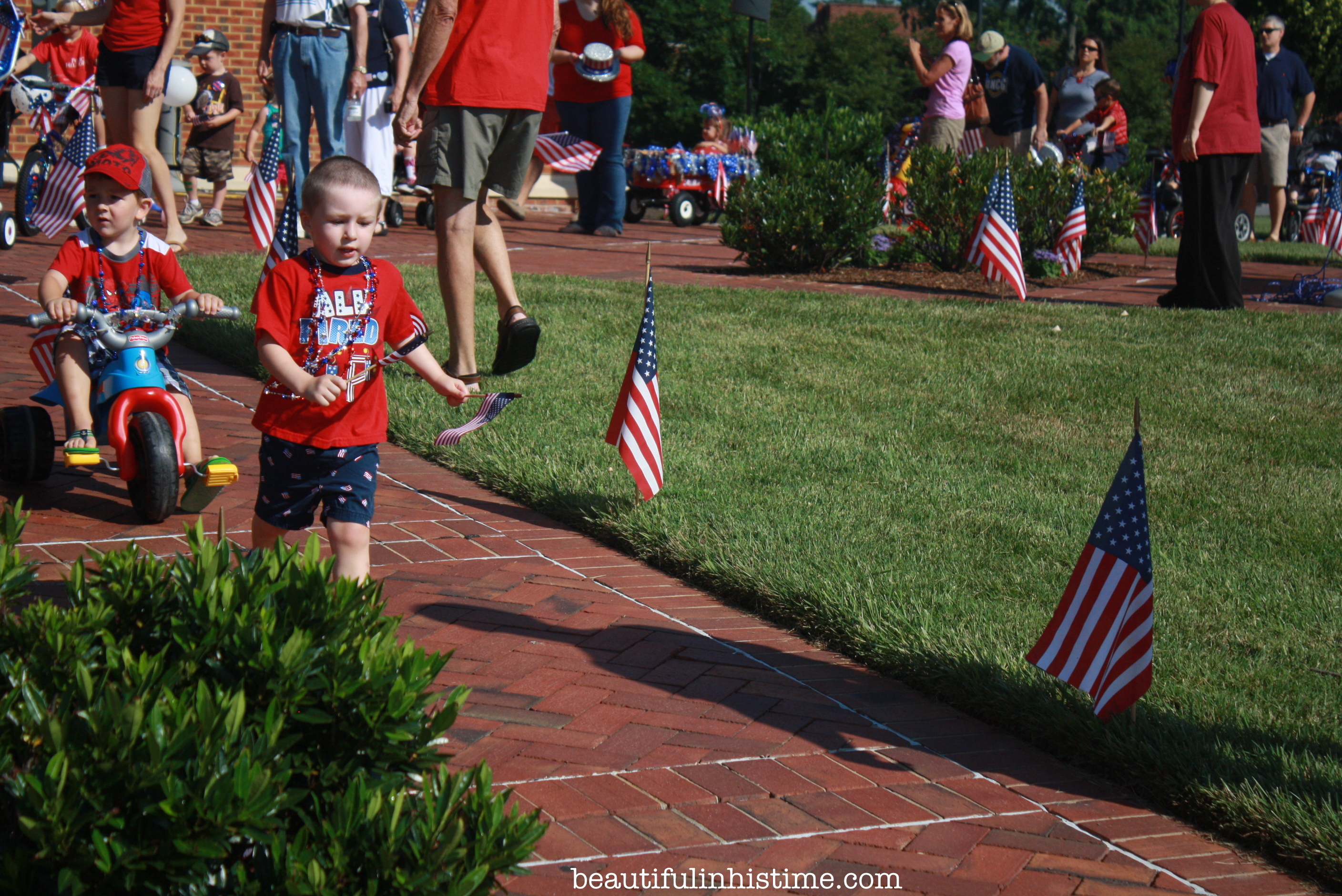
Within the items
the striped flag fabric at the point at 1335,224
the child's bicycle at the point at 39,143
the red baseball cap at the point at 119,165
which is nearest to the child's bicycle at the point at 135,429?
the red baseball cap at the point at 119,165

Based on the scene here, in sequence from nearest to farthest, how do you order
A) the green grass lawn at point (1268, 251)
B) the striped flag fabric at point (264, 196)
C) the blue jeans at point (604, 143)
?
the striped flag fabric at point (264, 196) < the blue jeans at point (604, 143) < the green grass lawn at point (1268, 251)

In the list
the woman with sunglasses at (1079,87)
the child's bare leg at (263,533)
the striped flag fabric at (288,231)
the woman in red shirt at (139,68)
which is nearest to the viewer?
the child's bare leg at (263,533)

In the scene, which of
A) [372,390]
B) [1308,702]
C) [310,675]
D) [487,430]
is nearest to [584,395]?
[487,430]

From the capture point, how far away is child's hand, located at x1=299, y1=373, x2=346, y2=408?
320 centimetres

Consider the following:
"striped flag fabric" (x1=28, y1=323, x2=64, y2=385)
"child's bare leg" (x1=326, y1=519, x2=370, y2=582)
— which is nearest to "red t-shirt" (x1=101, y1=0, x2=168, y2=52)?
"striped flag fabric" (x1=28, y1=323, x2=64, y2=385)

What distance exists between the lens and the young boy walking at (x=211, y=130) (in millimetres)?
13195

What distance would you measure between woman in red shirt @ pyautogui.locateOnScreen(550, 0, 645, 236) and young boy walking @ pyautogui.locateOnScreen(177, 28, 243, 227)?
3.45m

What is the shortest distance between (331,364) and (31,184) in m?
8.57

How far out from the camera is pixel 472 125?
19.9 ft

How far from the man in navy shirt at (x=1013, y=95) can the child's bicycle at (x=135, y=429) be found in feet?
33.1

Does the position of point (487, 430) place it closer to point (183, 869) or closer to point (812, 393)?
point (812, 393)

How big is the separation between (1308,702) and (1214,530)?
1.49 meters

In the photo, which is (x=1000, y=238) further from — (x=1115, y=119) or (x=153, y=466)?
(x=1115, y=119)

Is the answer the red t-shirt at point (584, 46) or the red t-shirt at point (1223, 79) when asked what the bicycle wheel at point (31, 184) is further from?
the red t-shirt at point (1223, 79)
